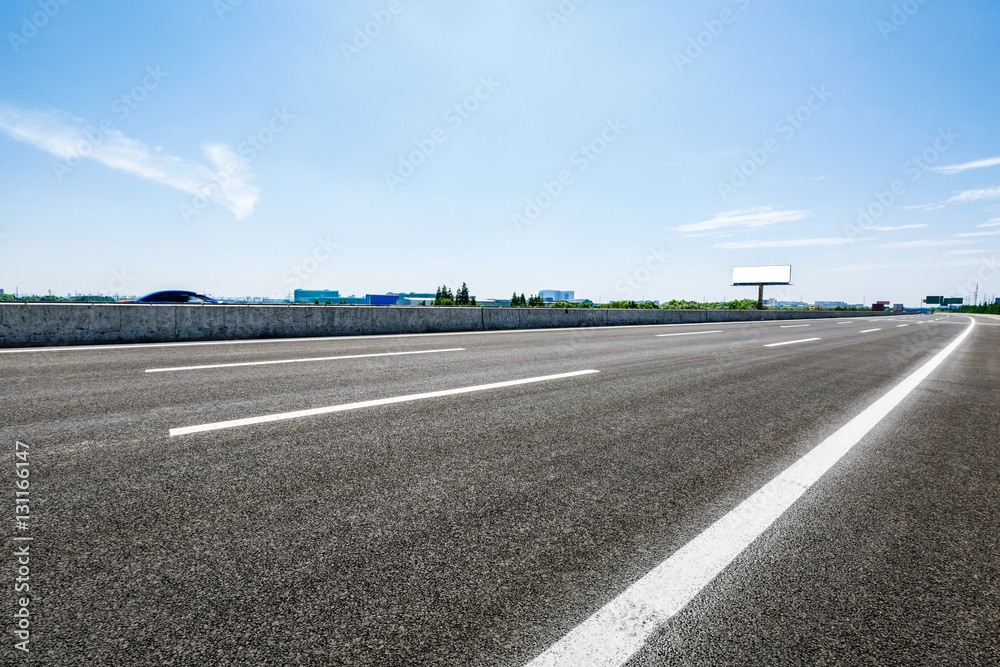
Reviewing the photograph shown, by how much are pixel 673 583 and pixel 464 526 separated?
0.95 m

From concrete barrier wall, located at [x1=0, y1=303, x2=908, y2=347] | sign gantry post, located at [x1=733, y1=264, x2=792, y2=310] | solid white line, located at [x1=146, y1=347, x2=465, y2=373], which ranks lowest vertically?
solid white line, located at [x1=146, y1=347, x2=465, y2=373]

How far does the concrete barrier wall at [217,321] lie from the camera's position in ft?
27.8

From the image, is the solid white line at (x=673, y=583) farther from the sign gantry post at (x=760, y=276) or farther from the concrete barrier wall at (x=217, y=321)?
the sign gantry post at (x=760, y=276)

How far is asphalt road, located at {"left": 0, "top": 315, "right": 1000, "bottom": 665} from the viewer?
1.52m

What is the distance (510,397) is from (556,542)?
2.87 meters

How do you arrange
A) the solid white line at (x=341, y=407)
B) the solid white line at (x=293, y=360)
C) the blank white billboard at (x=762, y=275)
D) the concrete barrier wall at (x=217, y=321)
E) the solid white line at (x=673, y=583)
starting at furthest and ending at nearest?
the blank white billboard at (x=762, y=275) → the concrete barrier wall at (x=217, y=321) → the solid white line at (x=293, y=360) → the solid white line at (x=341, y=407) → the solid white line at (x=673, y=583)

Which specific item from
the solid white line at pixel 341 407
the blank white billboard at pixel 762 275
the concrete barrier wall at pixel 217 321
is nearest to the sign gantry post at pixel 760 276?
the blank white billboard at pixel 762 275

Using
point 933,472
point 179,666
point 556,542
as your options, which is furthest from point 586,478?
point 933,472

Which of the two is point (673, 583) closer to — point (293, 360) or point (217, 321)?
point (293, 360)

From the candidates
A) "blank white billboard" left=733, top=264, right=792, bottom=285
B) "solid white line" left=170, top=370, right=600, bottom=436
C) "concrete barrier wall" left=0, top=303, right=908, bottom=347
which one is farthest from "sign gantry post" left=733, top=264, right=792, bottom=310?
"solid white line" left=170, top=370, right=600, bottom=436

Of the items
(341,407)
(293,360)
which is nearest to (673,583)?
(341,407)

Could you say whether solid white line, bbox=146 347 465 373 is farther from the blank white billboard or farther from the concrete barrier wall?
the blank white billboard

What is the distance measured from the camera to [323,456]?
3.08 meters

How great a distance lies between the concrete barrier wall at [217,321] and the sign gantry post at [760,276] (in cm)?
6970
